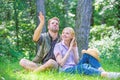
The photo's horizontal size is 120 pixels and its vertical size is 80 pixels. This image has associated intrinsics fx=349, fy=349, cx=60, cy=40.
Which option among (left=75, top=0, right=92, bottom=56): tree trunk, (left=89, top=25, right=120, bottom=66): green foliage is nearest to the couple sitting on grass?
(left=75, top=0, right=92, bottom=56): tree trunk

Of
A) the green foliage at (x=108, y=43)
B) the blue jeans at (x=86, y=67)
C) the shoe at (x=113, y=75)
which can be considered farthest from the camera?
the green foliage at (x=108, y=43)

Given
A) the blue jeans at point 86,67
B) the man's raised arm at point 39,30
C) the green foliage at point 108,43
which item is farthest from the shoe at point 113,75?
the green foliage at point 108,43

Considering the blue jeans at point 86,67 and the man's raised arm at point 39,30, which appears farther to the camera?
the man's raised arm at point 39,30

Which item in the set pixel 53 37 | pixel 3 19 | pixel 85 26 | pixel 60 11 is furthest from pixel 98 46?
pixel 53 37

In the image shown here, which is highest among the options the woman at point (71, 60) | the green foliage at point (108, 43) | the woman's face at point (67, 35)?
the woman's face at point (67, 35)

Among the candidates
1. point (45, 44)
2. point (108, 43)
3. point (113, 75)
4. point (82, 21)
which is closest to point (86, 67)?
point (113, 75)

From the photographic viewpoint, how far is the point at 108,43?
16.1 metres

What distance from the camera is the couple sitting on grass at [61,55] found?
7.12 metres

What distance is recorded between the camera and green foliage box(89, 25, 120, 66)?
12839 millimetres

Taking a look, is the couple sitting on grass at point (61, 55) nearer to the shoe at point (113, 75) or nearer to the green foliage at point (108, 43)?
the shoe at point (113, 75)

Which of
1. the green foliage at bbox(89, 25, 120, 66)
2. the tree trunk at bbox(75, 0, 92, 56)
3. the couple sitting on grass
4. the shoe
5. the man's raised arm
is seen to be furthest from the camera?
the green foliage at bbox(89, 25, 120, 66)

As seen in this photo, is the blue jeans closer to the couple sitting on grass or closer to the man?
the couple sitting on grass

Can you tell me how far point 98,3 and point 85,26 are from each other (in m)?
7.19

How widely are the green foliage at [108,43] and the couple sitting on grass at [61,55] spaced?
4525mm
